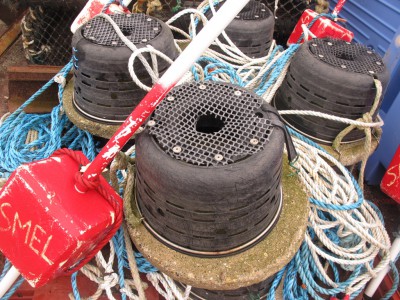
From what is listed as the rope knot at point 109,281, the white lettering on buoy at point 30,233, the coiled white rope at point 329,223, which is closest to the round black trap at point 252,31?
the coiled white rope at point 329,223

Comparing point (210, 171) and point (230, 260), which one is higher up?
point (210, 171)

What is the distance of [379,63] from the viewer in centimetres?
176

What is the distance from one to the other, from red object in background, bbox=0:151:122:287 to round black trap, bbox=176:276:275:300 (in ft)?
1.64

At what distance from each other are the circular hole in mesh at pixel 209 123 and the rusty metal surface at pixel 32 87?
1305 mm

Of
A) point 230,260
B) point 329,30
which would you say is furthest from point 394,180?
point 230,260

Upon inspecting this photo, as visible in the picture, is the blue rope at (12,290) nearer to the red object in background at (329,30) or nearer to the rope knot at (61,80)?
the rope knot at (61,80)

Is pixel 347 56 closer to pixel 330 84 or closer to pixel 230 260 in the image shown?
pixel 330 84

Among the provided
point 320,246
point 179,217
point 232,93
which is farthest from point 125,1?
point 320,246

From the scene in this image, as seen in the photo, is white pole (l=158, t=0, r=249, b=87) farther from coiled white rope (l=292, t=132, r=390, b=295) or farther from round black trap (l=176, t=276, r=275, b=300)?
round black trap (l=176, t=276, r=275, b=300)

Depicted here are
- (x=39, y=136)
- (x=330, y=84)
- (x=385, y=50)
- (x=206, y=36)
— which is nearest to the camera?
(x=206, y=36)

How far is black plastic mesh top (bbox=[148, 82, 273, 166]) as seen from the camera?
1.14 m

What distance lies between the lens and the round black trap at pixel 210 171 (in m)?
1.11

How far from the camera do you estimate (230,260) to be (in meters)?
1.25

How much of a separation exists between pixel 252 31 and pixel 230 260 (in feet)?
4.81
